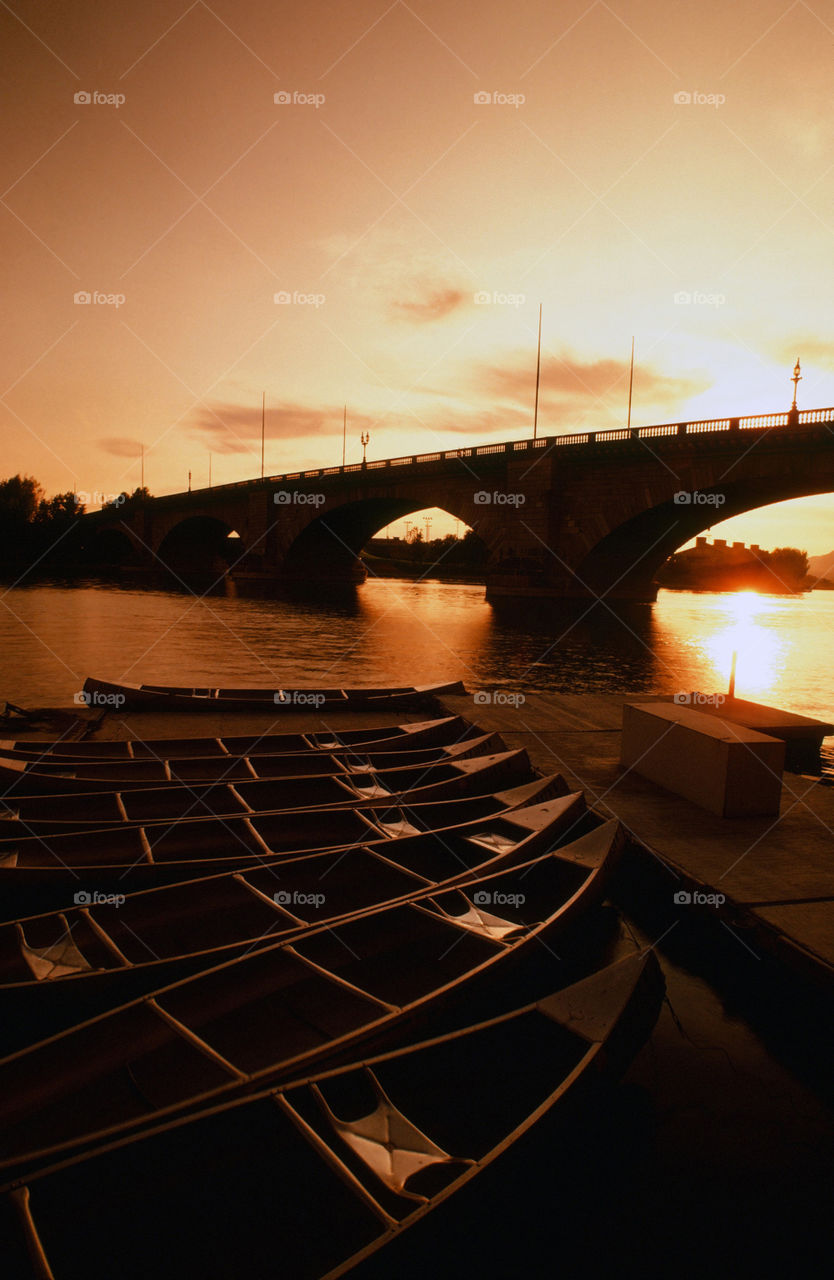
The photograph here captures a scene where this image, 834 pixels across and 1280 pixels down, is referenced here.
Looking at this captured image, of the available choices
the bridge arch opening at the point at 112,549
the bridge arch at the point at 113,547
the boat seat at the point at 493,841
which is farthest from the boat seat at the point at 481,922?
the bridge arch opening at the point at 112,549

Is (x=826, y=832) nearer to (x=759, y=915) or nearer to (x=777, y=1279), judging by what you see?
(x=759, y=915)

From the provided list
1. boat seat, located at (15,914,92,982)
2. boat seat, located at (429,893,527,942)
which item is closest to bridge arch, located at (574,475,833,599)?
boat seat, located at (429,893,527,942)

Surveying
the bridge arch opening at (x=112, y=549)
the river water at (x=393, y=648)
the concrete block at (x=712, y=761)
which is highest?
the bridge arch opening at (x=112, y=549)

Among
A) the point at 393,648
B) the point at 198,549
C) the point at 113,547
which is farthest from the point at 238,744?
the point at 113,547

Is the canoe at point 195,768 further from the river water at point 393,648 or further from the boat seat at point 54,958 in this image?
the river water at point 393,648

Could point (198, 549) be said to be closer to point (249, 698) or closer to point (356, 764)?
point (249, 698)

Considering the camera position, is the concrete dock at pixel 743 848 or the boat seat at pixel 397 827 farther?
the boat seat at pixel 397 827

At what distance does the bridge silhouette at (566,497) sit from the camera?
37.2 m

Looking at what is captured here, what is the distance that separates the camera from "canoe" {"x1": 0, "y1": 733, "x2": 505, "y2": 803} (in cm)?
838

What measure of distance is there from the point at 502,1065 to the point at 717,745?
4.77m

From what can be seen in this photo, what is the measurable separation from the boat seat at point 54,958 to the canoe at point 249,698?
922 centimetres

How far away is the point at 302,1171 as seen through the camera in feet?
10.2

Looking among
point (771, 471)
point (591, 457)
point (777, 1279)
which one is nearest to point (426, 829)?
point (777, 1279)

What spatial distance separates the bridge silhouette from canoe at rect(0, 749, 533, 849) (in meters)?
31.6
